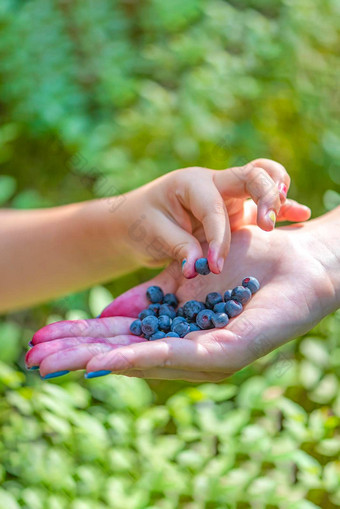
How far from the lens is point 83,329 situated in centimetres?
103

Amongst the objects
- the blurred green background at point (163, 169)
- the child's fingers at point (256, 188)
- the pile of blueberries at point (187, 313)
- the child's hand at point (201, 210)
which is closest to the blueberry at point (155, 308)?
the pile of blueberries at point (187, 313)

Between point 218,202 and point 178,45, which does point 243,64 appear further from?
point 218,202

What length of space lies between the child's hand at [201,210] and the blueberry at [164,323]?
A: 0.38 ft

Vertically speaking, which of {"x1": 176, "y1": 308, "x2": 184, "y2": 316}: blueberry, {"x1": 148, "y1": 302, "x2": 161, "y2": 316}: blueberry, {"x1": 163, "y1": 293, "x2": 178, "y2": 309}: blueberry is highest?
{"x1": 148, "y1": 302, "x2": 161, "y2": 316}: blueberry

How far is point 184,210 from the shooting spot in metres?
1.18

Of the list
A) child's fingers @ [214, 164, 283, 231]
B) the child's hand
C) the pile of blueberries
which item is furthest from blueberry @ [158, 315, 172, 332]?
child's fingers @ [214, 164, 283, 231]

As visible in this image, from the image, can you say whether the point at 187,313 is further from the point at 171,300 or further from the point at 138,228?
the point at 138,228

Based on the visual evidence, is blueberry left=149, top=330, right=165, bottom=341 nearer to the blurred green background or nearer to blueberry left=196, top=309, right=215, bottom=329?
blueberry left=196, top=309, right=215, bottom=329

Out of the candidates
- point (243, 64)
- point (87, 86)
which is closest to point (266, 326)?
point (243, 64)

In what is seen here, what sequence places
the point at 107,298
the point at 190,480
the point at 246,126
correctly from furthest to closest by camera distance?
the point at 246,126, the point at 107,298, the point at 190,480

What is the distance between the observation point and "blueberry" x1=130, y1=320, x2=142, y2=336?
107cm

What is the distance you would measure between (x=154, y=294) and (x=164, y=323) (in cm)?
10

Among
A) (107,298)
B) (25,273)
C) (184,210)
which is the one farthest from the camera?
(107,298)

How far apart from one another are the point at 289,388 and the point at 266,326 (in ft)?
2.88
